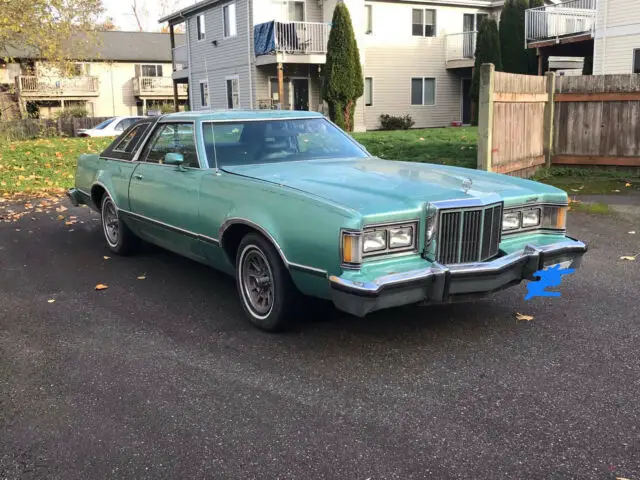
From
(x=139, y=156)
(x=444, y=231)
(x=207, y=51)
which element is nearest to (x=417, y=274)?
(x=444, y=231)

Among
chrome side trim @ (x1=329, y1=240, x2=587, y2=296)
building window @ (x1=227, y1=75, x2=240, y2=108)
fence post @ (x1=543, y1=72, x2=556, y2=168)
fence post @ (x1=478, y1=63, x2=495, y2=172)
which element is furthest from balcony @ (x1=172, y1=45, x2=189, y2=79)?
chrome side trim @ (x1=329, y1=240, x2=587, y2=296)

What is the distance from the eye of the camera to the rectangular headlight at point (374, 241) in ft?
12.4

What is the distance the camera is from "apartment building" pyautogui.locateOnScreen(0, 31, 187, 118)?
1656 inches

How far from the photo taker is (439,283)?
12.6ft

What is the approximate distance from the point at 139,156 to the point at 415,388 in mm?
3891

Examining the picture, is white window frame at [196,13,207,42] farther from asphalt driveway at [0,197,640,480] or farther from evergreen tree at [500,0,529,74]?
asphalt driveway at [0,197,640,480]

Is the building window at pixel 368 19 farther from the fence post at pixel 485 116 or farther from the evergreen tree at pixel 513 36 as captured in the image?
the fence post at pixel 485 116

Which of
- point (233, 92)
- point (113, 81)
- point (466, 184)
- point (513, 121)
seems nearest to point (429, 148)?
point (513, 121)

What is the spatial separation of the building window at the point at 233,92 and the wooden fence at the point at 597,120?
61.1 feet

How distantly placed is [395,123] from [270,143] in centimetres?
2338

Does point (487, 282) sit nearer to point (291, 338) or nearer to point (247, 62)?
point (291, 338)

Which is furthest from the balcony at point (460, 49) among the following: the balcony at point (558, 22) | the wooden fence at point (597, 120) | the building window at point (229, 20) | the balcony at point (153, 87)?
the balcony at point (153, 87)

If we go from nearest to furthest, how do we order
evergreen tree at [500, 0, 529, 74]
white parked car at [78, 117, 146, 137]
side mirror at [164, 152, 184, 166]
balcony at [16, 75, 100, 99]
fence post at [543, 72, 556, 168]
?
1. side mirror at [164, 152, 184, 166]
2. fence post at [543, 72, 556, 168]
3. white parked car at [78, 117, 146, 137]
4. evergreen tree at [500, 0, 529, 74]
5. balcony at [16, 75, 100, 99]

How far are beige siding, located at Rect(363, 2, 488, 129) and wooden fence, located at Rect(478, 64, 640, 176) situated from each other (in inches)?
663
